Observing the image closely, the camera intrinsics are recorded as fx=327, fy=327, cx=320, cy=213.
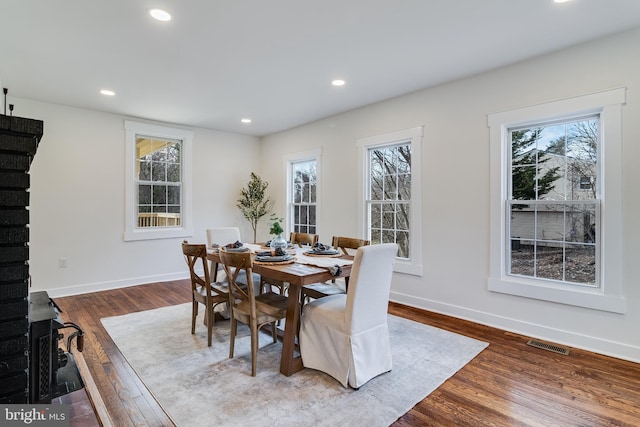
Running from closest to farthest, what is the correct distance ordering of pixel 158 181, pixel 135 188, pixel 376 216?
1. pixel 376 216
2. pixel 135 188
3. pixel 158 181

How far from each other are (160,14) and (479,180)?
10.8 ft

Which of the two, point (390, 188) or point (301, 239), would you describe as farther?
point (390, 188)

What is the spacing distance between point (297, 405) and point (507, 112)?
3262mm

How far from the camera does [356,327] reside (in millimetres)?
2238

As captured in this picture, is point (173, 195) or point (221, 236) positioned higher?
point (173, 195)

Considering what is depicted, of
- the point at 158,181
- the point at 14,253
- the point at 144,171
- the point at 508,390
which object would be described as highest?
the point at 144,171

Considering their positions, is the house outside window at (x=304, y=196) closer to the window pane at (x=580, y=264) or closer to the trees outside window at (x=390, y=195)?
the trees outside window at (x=390, y=195)

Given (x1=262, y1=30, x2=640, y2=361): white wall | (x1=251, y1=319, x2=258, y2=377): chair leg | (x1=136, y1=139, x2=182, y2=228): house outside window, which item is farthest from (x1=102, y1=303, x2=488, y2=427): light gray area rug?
(x1=136, y1=139, x2=182, y2=228): house outside window

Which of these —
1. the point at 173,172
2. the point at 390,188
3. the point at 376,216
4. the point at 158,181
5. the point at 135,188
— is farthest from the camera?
the point at 173,172

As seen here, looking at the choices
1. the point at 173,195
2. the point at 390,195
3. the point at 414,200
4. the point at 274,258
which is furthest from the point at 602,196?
the point at 173,195

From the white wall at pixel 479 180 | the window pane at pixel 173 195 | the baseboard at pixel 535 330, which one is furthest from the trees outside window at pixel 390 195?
the window pane at pixel 173 195

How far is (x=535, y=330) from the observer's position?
314 cm

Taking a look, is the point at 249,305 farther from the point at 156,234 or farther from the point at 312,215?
the point at 156,234

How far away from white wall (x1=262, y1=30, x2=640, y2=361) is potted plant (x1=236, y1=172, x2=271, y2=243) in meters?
1.99
